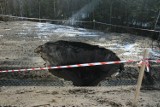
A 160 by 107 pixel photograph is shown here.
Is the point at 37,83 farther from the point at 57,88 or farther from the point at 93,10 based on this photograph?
the point at 93,10

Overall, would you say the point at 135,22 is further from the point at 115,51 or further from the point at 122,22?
the point at 115,51

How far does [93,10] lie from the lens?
54.5 feet

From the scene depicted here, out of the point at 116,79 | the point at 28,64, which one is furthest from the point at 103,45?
the point at 28,64

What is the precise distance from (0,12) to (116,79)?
13.3 m

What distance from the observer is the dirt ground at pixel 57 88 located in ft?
20.8

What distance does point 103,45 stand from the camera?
1078cm

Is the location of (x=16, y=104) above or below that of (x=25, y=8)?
below

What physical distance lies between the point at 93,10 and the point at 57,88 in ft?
34.3

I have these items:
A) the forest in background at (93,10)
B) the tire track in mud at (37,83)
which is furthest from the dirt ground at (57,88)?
the forest in background at (93,10)

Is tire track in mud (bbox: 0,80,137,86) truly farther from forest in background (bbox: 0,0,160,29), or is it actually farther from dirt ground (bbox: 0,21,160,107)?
forest in background (bbox: 0,0,160,29)

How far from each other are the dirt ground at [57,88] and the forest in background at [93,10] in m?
2.29

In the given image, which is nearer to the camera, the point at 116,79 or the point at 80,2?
the point at 116,79

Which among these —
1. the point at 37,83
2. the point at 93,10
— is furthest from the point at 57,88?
→ the point at 93,10

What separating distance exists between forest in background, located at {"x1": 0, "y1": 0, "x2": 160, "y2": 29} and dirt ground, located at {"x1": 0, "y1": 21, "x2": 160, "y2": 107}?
90.2 inches
